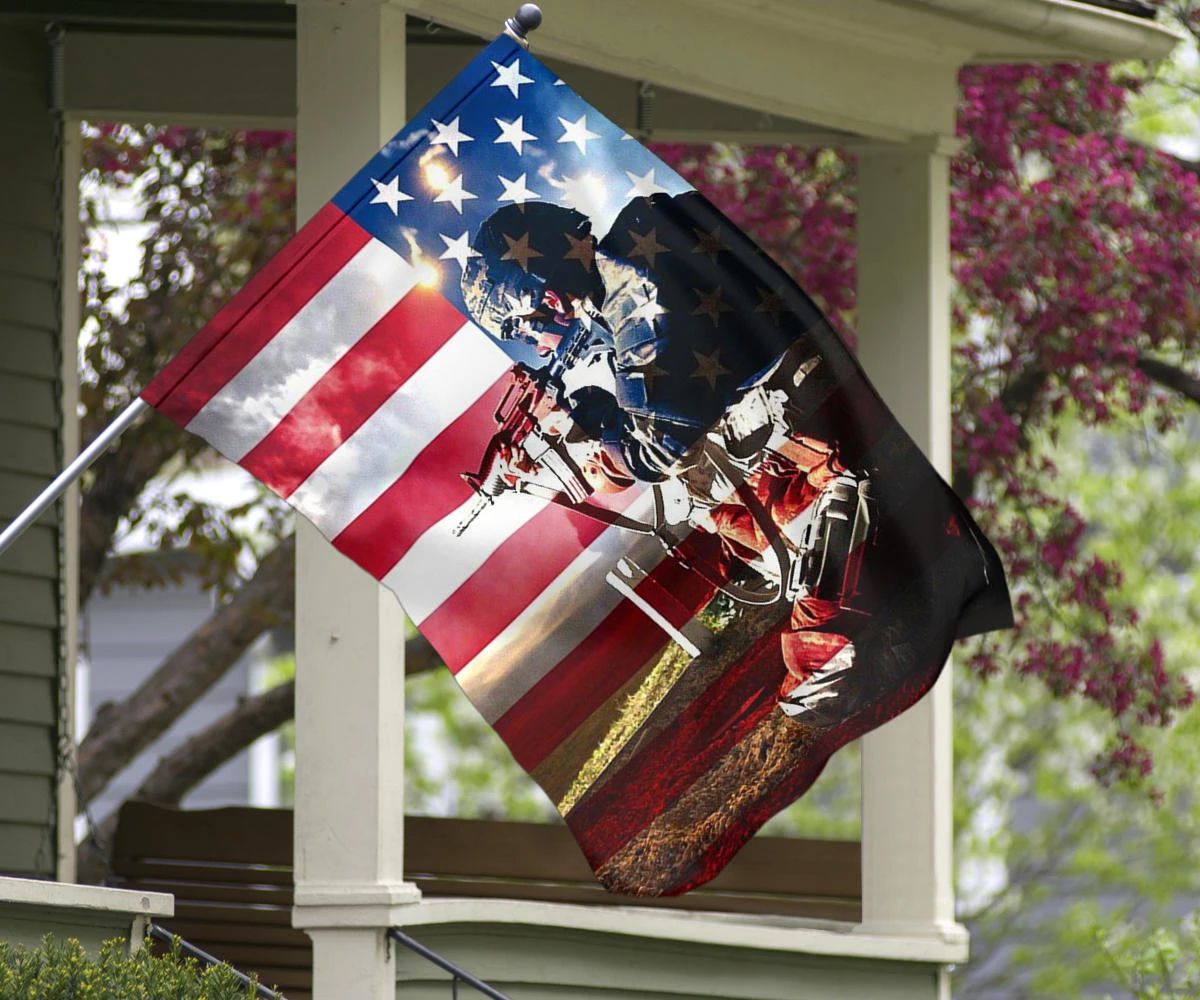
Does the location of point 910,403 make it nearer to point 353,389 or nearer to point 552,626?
point 552,626

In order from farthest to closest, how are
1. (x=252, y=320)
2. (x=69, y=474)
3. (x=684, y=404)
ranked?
(x=684, y=404) < (x=252, y=320) < (x=69, y=474)

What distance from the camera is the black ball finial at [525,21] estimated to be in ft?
14.4

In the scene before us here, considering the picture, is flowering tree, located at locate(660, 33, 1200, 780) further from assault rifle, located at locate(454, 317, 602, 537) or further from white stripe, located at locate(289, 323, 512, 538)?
white stripe, located at locate(289, 323, 512, 538)

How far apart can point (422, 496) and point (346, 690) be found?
3.42ft

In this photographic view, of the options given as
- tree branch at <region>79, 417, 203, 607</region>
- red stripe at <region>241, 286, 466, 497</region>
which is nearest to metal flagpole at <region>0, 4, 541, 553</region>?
red stripe at <region>241, 286, 466, 497</region>

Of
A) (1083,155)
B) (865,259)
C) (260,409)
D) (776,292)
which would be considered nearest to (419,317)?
(260,409)

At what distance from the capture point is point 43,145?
23.1 ft

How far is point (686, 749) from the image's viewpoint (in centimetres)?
443

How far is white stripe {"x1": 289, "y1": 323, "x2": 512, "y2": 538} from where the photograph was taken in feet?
14.0

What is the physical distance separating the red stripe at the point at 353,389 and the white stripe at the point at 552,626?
1.80 ft

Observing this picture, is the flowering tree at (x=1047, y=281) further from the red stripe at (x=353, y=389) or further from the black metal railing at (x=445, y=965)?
the red stripe at (x=353, y=389)

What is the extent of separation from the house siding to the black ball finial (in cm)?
306

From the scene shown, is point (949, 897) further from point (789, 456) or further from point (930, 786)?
point (789, 456)

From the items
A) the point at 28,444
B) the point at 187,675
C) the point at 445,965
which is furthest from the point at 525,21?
the point at 187,675
